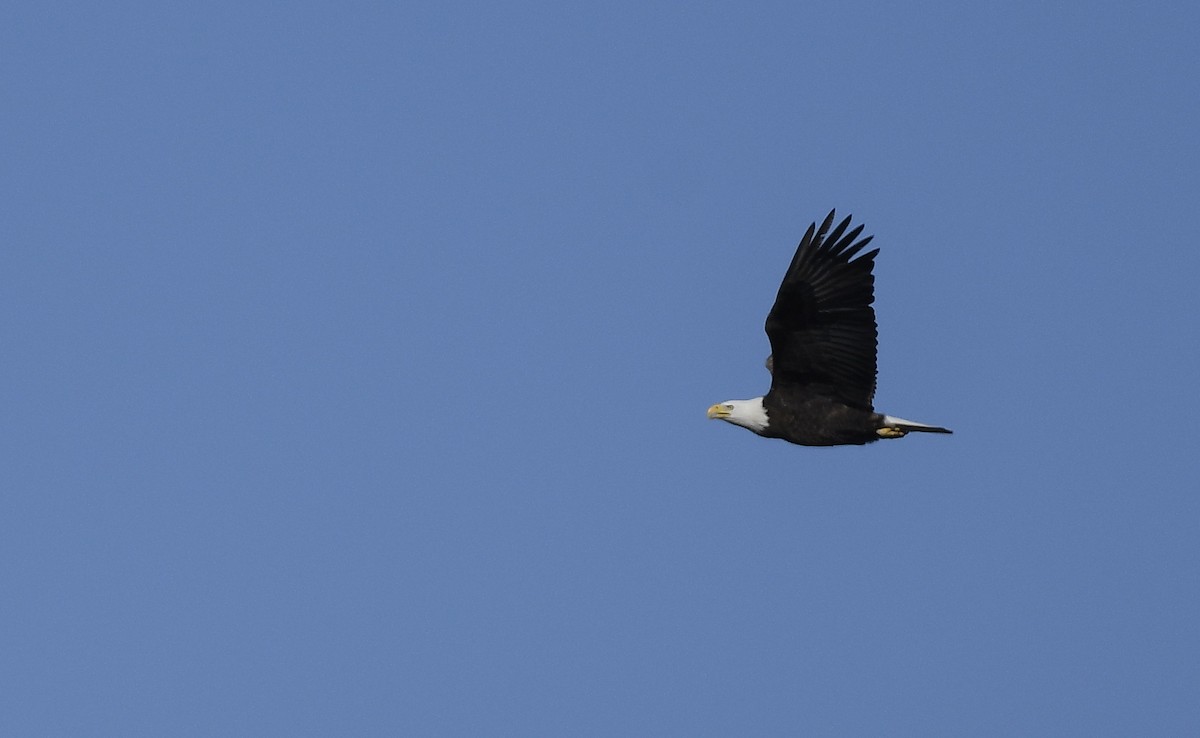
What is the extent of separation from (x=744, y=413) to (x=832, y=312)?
185 centimetres

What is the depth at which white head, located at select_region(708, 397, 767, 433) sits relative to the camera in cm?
4197

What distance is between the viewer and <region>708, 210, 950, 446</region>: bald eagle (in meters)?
41.0

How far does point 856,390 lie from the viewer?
41344 mm

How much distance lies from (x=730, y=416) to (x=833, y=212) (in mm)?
2923

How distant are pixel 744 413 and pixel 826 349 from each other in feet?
4.85

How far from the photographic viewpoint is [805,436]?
137 ft

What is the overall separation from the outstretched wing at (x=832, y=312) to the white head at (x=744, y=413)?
982mm

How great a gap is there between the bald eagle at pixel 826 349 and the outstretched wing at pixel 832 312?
0.01 m

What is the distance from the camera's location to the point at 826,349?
41.2 meters

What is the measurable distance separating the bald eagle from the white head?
0.09m

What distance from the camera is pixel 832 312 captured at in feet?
135

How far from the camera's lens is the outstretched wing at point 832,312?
41.0m

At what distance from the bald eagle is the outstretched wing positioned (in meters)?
0.01

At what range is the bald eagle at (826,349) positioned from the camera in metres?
41.0
